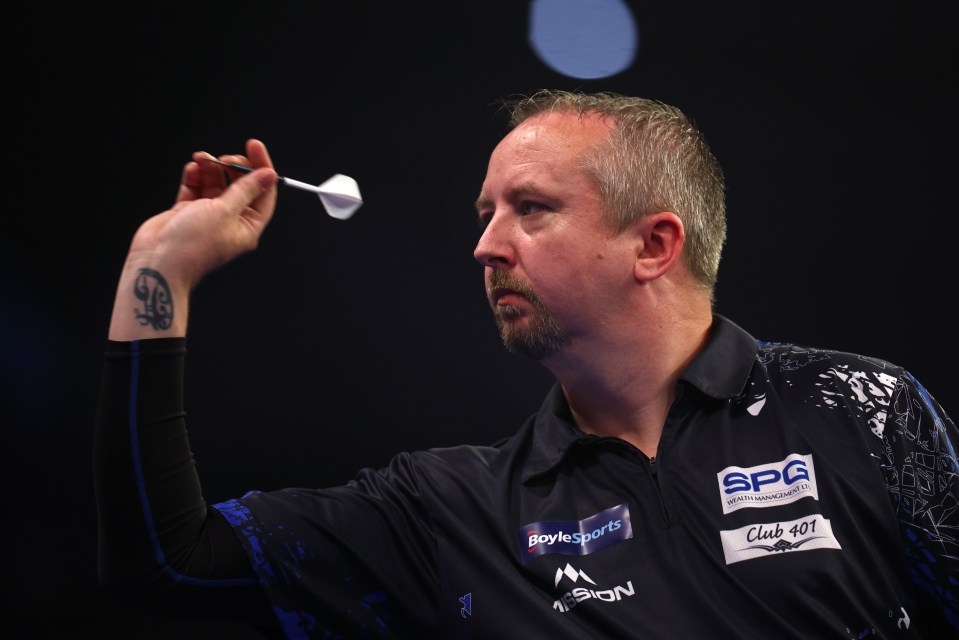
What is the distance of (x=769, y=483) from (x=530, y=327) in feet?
1.24

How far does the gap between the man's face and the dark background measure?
1.82ft

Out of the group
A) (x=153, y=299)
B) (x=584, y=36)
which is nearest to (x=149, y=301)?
(x=153, y=299)

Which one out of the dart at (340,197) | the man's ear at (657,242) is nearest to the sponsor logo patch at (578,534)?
the man's ear at (657,242)

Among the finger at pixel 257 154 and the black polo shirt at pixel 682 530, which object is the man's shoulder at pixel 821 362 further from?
the finger at pixel 257 154

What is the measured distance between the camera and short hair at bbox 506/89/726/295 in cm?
125

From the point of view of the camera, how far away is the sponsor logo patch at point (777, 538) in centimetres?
102

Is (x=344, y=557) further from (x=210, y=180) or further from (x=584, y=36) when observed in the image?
(x=584, y=36)

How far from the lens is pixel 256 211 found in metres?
1.07

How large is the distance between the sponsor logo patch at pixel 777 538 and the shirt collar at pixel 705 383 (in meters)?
0.19

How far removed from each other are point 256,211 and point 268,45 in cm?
80

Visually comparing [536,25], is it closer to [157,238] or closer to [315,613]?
[157,238]

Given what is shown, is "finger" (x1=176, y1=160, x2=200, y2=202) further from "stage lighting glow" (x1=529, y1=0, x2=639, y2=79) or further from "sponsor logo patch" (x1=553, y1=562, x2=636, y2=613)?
"stage lighting glow" (x1=529, y1=0, x2=639, y2=79)

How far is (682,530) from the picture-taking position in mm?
1069

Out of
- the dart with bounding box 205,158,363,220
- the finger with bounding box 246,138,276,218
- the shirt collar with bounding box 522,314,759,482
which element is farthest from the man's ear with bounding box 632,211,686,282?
the finger with bounding box 246,138,276,218
